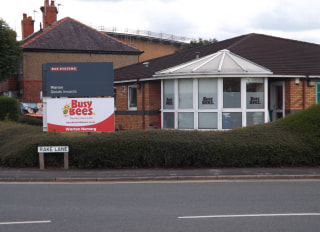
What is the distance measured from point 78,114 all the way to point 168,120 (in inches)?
265

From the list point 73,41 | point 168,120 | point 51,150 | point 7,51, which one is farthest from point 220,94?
point 73,41

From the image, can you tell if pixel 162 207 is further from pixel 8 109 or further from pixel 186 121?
pixel 8 109

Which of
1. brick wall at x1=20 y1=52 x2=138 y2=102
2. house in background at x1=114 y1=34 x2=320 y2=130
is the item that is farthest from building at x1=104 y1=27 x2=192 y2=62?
house in background at x1=114 y1=34 x2=320 y2=130

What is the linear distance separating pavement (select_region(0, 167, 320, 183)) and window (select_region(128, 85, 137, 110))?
10.6 metres

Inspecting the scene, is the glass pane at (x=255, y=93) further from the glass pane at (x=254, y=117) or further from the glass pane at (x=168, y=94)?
the glass pane at (x=168, y=94)

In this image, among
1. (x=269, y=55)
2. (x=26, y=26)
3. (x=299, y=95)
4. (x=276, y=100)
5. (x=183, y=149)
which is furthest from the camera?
(x=26, y=26)

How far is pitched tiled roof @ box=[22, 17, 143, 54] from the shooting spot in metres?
37.8

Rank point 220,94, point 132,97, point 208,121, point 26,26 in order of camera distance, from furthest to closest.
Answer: point 26,26
point 132,97
point 208,121
point 220,94

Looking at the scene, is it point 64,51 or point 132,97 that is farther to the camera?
point 64,51

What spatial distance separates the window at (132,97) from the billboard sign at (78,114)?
9.04 metres

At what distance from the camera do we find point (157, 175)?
39.9 feet

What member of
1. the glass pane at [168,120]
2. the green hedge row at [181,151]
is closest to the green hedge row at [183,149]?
the green hedge row at [181,151]

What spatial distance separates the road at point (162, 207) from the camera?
6801 millimetres

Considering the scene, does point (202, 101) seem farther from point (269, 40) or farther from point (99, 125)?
point (269, 40)
